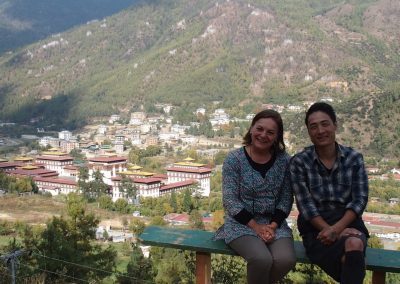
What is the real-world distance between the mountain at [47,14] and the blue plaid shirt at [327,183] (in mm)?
145387

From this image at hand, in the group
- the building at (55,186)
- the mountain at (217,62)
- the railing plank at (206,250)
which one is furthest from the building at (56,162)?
the railing plank at (206,250)

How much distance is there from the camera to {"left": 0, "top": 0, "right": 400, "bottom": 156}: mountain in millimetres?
62250

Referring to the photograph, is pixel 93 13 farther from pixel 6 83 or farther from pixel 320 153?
pixel 320 153

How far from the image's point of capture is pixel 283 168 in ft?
8.12

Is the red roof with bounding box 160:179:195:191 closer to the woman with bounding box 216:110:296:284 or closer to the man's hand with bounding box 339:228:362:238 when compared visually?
the woman with bounding box 216:110:296:284

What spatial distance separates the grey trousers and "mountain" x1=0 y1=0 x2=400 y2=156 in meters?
51.5

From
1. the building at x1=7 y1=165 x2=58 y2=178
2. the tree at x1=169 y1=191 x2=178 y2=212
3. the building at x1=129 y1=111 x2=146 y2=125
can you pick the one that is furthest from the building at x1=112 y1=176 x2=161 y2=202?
the building at x1=129 y1=111 x2=146 y2=125

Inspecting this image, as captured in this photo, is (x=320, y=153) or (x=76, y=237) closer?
(x=320, y=153)

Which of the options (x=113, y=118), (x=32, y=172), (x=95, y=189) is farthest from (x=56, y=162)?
(x=113, y=118)

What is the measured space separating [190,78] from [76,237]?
5981 cm

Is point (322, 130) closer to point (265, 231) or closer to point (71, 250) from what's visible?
point (265, 231)

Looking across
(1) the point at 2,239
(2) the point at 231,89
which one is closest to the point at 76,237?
(1) the point at 2,239

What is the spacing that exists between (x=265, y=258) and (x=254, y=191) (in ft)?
1.11

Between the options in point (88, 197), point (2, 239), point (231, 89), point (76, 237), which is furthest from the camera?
point (231, 89)
